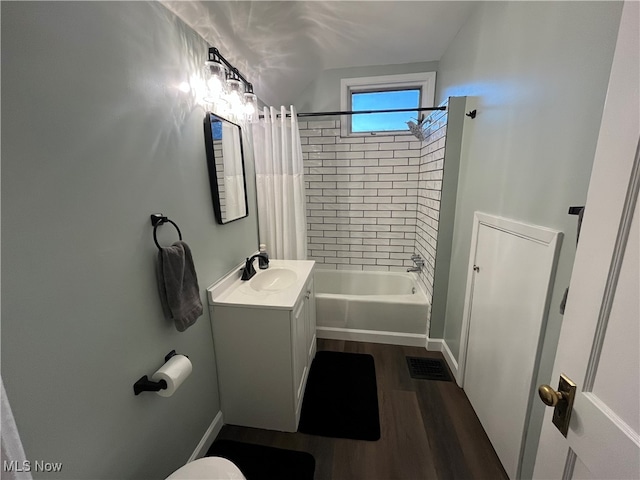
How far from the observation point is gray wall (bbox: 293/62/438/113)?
258 cm

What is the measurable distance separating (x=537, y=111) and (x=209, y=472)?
1.96m

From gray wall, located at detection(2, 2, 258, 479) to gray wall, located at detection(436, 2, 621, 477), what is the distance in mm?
1589

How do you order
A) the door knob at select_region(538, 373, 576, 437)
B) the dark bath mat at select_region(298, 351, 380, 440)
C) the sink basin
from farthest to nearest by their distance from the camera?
1. the sink basin
2. the dark bath mat at select_region(298, 351, 380, 440)
3. the door knob at select_region(538, 373, 576, 437)

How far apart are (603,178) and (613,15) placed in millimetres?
651

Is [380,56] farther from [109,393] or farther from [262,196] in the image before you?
[109,393]

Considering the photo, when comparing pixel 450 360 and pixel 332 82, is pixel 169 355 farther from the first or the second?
pixel 332 82

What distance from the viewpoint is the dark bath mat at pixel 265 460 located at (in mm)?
1354

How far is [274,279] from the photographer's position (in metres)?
2.02

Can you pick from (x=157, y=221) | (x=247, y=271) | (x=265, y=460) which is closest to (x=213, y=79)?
(x=157, y=221)

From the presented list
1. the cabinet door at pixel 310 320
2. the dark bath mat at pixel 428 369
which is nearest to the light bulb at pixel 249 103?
the cabinet door at pixel 310 320

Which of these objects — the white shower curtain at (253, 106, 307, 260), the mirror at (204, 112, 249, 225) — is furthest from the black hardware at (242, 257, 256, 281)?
the white shower curtain at (253, 106, 307, 260)

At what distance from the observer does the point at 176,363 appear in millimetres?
1083

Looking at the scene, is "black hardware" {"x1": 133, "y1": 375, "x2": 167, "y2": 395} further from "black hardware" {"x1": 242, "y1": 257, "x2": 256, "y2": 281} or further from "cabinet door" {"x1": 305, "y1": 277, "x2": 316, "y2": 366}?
"cabinet door" {"x1": 305, "y1": 277, "x2": 316, "y2": 366}

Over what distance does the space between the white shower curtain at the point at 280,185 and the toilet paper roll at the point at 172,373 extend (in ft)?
4.26
